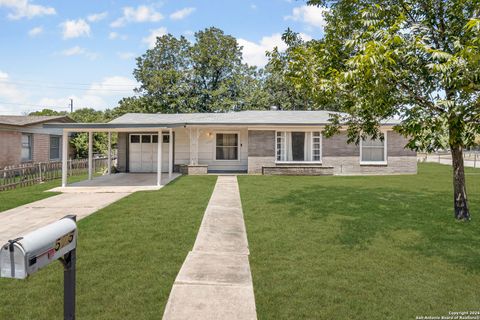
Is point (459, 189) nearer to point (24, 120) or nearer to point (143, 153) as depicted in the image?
point (143, 153)

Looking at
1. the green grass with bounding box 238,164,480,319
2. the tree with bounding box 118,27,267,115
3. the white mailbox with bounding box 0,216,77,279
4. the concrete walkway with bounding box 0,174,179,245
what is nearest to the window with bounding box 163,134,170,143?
the concrete walkway with bounding box 0,174,179,245

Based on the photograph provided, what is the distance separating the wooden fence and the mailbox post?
38.6ft

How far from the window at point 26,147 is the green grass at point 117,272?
14663mm

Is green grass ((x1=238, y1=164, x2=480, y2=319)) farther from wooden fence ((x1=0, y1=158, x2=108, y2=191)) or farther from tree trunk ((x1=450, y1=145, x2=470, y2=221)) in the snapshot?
wooden fence ((x1=0, y1=158, x2=108, y2=191))

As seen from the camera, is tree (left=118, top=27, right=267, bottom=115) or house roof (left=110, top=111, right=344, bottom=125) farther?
tree (left=118, top=27, right=267, bottom=115)

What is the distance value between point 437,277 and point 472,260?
1.09 metres

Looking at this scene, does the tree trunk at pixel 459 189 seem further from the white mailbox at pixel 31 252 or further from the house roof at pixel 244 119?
the house roof at pixel 244 119

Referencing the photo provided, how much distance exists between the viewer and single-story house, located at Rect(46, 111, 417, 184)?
58.3 feet

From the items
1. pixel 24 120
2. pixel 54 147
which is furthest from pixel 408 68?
pixel 54 147

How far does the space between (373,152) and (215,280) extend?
16.7 m

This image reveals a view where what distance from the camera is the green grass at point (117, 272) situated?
3.27 meters

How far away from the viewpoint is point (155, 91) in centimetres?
3462

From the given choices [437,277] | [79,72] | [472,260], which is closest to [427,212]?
[472,260]

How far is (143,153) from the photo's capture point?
19.0m
